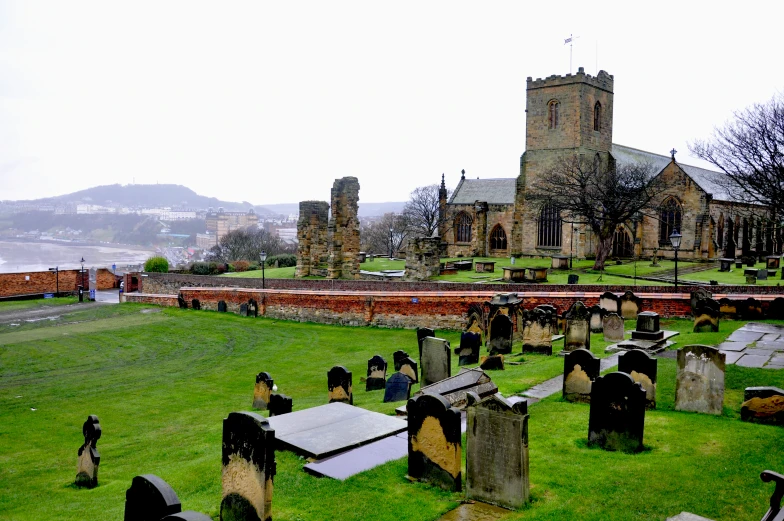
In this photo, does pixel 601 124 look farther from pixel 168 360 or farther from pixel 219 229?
pixel 219 229

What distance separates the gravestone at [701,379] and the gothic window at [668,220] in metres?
35.2

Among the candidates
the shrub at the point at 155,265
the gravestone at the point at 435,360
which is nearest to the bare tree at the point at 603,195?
the gravestone at the point at 435,360

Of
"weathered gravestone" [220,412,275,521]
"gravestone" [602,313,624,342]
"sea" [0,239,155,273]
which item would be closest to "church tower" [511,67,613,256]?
"gravestone" [602,313,624,342]

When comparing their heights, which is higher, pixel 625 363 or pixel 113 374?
pixel 625 363

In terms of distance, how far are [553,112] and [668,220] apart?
11.2 m

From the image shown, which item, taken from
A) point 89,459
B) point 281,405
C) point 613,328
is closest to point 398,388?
point 281,405

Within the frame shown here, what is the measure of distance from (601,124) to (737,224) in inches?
480

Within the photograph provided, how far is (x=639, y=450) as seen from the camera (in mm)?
8039

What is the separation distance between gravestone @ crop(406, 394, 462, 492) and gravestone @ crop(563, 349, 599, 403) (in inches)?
155

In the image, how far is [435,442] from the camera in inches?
289

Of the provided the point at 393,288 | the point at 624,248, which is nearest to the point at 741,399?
the point at 393,288

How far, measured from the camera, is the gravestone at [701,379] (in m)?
9.48

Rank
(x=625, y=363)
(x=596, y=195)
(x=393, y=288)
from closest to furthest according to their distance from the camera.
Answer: (x=625, y=363) → (x=393, y=288) → (x=596, y=195)

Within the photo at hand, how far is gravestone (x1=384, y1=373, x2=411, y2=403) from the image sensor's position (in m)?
12.2
